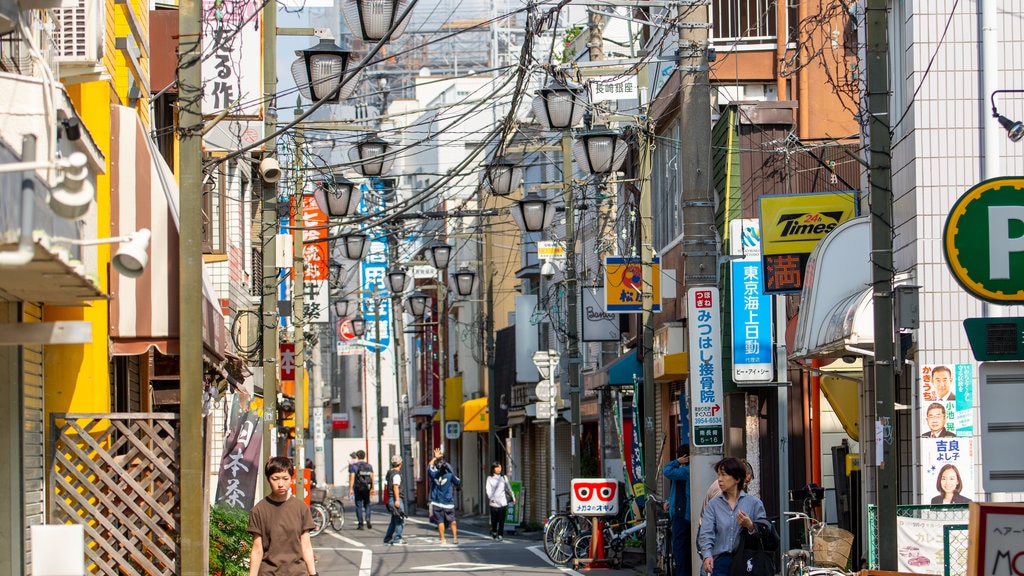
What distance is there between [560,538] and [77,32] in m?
15.4

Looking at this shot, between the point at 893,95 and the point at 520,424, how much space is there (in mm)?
33607

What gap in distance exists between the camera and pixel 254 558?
37.4 ft

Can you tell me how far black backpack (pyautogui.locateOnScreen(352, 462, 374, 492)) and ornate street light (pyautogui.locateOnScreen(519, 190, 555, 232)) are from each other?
15225mm

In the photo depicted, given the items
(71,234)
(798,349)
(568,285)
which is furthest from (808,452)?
(71,234)

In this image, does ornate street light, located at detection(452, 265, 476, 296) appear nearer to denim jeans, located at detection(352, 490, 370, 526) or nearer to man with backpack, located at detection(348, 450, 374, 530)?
man with backpack, located at detection(348, 450, 374, 530)

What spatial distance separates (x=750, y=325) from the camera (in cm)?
2045

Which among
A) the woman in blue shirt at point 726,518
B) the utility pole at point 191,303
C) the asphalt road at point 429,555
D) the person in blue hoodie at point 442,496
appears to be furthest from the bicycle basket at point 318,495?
the woman in blue shirt at point 726,518

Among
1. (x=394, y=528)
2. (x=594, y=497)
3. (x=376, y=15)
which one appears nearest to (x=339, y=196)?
(x=594, y=497)

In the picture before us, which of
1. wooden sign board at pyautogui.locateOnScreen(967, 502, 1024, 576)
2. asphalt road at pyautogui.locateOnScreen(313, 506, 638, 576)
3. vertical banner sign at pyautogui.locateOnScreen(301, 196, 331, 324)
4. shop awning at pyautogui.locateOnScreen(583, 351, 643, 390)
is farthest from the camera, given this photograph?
vertical banner sign at pyautogui.locateOnScreen(301, 196, 331, 324)

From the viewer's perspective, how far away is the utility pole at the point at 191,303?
11062 millimetres

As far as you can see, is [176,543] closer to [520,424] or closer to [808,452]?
[808,452]

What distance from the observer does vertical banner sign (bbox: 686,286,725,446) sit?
51.3 feet

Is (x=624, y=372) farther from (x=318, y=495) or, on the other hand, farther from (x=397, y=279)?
(x=397, y=279)

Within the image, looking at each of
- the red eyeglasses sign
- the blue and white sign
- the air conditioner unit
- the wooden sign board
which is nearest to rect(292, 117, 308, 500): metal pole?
the red eyeglasses sign
